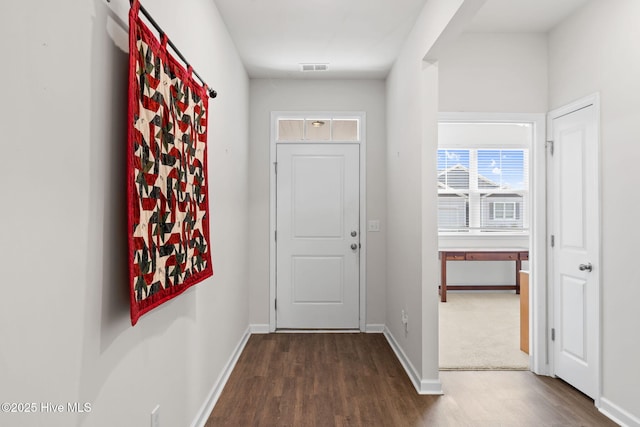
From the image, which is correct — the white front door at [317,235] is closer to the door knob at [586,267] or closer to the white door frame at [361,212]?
the white door frame at [361,212]

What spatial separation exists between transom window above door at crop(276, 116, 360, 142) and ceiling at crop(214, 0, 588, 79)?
25.4 inches

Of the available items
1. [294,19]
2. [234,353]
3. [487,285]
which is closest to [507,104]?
[294,19]

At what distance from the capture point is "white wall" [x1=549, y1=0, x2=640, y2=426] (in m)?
2.30

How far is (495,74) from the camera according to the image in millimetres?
3186

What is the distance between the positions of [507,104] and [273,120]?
7.48 ft

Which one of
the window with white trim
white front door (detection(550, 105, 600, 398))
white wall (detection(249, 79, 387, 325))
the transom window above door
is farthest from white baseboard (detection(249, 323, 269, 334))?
the window with white trim

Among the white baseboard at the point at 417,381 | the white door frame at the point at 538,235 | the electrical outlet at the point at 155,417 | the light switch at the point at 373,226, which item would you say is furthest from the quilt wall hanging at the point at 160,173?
the light switch at the point at 373,226

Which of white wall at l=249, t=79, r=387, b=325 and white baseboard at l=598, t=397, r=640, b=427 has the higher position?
white wall at l=249, t=79, r=387, b=325

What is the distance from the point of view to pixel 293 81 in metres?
4.26

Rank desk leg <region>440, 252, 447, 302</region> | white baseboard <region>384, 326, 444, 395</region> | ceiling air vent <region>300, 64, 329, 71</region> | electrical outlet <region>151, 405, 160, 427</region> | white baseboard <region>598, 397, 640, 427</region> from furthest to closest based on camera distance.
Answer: desk leg <region>440, 252, 447, 302</region> < ceiling air vent <region>300, 64, 329, 71</region> < white baseboard <region>384, 326, 444, 395</region> < white baseboard <region>598, 397, 640, 427</region> < electrical outlet <region>151, 405, 160, 427</region>

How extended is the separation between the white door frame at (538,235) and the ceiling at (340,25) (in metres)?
0.71

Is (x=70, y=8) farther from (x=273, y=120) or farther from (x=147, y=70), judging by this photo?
(x=273, y=120)

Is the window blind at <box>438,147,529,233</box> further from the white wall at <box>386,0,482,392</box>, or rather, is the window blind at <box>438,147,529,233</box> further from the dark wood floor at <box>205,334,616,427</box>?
the dark wood floor at <box>205,334,616,427</box>

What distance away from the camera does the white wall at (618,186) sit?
2.30m
